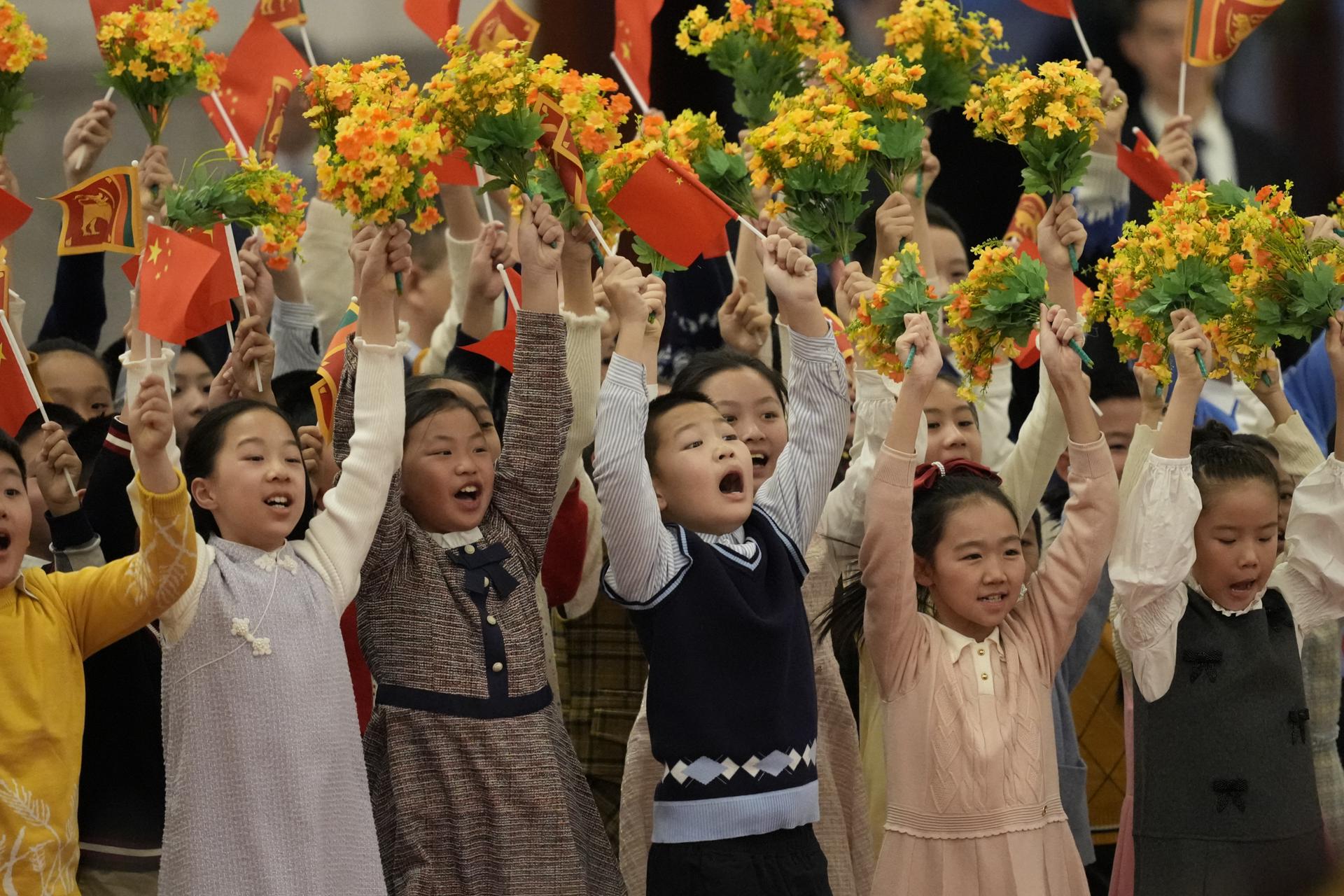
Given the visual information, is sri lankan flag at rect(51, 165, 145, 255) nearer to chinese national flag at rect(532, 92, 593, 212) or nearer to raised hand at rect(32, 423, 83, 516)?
raised hand at rect(32, 423, 83, 516)

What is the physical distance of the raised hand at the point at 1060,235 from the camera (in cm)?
378

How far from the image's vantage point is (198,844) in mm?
3043

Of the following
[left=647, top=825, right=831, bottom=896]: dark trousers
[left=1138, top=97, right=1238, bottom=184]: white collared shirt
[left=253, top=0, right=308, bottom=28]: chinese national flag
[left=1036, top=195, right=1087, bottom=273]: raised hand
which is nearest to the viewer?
[left=647, top=825, right=831, bottom=896]: dark trousers

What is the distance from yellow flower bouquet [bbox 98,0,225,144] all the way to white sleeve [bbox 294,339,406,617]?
4.04 feet

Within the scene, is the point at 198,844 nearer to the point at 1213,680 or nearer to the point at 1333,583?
the point at 1213,680

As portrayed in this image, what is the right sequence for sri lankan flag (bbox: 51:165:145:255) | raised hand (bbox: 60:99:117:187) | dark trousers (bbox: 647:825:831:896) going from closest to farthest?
dark trousers (bbox: 647:825:831:896)
sri lankan flag (bbox: 51:165:145:255)
raised hand (bbox: 60:99:117:187)

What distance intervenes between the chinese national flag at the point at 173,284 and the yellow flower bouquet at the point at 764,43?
1.75m

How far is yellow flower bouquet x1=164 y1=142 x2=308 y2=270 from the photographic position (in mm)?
3660

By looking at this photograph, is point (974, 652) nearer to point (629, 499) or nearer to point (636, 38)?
point (629, 499)

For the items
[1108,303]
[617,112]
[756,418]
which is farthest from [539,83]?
[1108,303]

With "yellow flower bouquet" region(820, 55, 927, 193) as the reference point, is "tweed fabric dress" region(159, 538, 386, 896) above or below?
below

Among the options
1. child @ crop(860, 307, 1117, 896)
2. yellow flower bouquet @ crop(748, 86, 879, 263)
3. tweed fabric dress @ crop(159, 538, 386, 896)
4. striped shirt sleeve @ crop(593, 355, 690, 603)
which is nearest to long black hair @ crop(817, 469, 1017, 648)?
child @ crop(860, 307, 1117, 896)

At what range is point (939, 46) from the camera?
15.0 feet

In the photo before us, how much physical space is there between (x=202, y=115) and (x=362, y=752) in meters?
3.54
